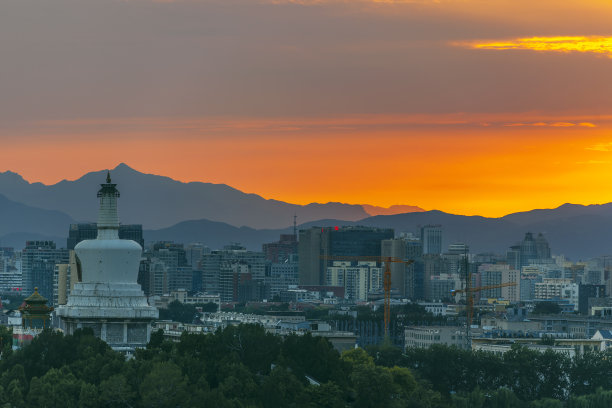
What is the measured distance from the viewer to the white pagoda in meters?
89.4

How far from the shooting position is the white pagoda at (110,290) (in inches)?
3521

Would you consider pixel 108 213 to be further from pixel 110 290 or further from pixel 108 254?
pixel 110 290

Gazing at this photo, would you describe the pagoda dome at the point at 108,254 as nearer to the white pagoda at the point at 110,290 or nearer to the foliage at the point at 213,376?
the white pagoda at the point at 110,290

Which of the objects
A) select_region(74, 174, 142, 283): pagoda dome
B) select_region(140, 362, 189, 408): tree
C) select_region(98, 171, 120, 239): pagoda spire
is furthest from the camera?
select_region(74, 174, 142, 283): pagoda dome

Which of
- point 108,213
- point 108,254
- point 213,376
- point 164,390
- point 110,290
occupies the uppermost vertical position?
point 108,213

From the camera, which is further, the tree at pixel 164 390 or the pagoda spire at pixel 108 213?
the pagoda spire at pixel 108 213

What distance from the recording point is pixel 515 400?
10994 cm

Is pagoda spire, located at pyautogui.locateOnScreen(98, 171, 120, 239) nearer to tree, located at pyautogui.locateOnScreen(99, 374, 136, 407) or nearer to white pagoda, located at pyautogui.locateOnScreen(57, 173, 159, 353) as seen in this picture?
white pagoda, located at pyautogui.locateOnScreen(57, 173, 159, 353)

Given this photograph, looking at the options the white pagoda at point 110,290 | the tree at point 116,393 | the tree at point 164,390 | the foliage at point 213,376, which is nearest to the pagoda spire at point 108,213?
the white pagoda at point 110,290

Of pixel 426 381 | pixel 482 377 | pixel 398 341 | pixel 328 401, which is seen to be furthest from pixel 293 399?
pixel 398 341

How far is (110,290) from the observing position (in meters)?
89.4

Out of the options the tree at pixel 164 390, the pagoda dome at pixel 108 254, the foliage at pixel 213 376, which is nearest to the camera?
the tree at pixel 164 390

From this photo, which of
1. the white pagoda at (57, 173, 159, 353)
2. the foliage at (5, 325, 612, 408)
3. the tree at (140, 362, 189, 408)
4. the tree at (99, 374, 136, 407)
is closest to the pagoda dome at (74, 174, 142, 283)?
the white pagoda at (57, 173, 159, 353)

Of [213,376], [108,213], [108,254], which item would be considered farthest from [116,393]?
[108,213]
